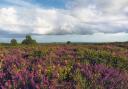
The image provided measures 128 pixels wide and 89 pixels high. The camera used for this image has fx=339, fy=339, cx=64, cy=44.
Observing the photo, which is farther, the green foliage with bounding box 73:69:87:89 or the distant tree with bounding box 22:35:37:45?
the distant tree with bounding box 22:35:37:45

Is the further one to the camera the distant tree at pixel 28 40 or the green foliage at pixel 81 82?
the distant tree at pixel 28 40

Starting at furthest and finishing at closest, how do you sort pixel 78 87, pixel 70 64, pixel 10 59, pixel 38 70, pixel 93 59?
pixel 93 59 < pixel 10 59 < pixel 70 64 < pixel 38 70 < pixel 78 87

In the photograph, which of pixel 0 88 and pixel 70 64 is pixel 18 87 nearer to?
pixel 0 88

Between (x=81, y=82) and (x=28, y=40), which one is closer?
(x=81, y=82)

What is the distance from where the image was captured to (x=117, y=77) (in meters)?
8.12

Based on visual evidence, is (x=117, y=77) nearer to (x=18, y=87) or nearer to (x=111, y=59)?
(x=18, y=87)

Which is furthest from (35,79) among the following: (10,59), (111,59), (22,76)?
(111,59)

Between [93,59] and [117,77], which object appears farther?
[93,59]

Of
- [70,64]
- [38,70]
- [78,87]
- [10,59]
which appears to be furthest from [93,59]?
[78,87]

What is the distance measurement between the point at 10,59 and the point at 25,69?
2198 mm

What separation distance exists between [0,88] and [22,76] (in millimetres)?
578

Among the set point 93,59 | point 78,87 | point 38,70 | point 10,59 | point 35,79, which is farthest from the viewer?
point 93,59

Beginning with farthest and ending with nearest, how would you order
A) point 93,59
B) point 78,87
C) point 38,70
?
point 93,59, point 38,70, point 78,87

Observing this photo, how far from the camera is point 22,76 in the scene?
7.82 m
